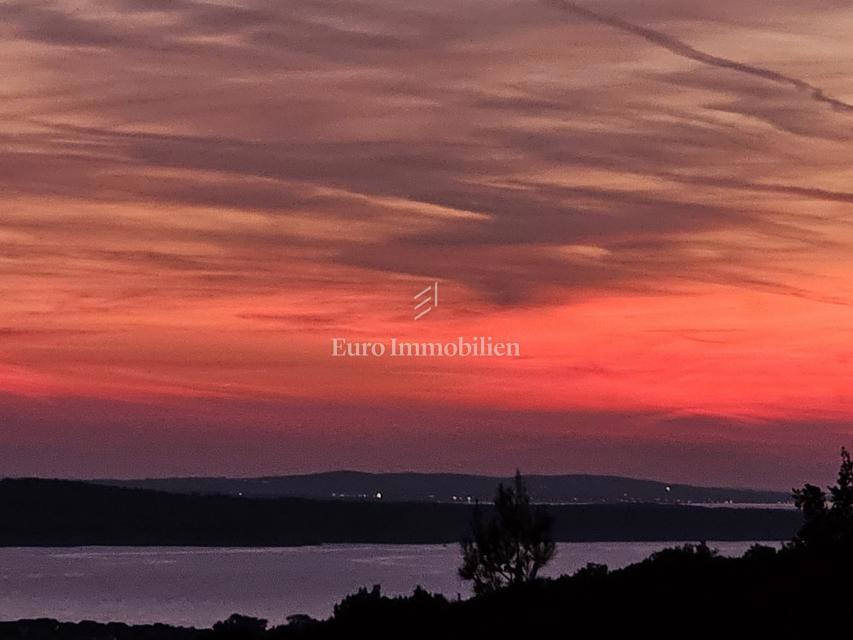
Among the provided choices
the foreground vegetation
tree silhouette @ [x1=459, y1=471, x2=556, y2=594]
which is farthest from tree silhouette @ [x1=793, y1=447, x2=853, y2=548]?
tree silhouette @ [x1=459, y1=471, x2=556, y2=594]

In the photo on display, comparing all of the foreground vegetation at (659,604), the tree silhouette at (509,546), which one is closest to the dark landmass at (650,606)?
the foreground vegetation at (659,604)

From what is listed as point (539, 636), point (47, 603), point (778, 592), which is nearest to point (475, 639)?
point (539, 636)

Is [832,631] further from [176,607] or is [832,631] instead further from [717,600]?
[176,607]

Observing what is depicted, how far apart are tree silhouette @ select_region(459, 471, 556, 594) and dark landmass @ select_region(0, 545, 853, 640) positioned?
74.9 feet

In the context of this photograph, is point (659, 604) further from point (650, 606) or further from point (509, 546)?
point (509, 546)

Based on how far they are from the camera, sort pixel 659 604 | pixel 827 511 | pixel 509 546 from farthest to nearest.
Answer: pixel 509 546 < pixel 827 511 < pixel 659 604

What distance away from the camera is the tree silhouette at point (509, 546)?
65.8 m

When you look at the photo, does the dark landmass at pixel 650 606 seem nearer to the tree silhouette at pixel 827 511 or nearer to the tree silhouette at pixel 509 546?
the tree silhouette at pixel 827 511

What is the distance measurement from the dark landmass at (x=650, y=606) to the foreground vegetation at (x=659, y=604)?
2 cm

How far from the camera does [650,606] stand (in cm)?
3183

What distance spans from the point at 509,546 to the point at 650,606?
34.6 m

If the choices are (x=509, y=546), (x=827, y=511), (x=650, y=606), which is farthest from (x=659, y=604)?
(x=509, y=546)

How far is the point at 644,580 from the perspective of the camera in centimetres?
3541

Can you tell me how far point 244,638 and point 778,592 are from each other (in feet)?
53.0
